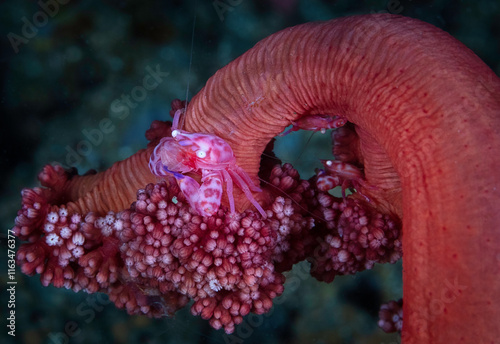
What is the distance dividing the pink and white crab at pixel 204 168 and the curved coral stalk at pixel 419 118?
183 millimetres

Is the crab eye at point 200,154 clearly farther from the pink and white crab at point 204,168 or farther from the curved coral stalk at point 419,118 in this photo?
the curved coral stalk at point 419,118

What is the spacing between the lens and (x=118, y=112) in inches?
A: 189

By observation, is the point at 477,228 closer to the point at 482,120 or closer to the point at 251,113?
the point at 482,120

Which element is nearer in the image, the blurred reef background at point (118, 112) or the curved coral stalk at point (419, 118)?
the curved coral stalk at point (419, 118)

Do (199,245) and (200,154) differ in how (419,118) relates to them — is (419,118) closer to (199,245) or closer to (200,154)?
(200,154)

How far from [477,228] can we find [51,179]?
3656 mm

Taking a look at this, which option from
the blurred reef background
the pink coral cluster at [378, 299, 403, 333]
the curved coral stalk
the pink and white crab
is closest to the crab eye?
the pink and white crab

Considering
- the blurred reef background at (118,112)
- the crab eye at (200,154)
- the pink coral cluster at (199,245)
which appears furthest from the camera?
the blurred reef background at (118,112)

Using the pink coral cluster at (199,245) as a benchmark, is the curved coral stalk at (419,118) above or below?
above

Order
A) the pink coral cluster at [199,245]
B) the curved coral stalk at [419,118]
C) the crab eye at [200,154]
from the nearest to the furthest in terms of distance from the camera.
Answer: the curved coral stalk at [419,118], the pink coral cluster at [199,245], the crab eye at [200,154]

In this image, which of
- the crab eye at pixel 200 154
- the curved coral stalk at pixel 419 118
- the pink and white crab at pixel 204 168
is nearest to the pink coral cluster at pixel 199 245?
the pink and white crab at pixel 204 168

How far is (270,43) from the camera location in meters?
2.94

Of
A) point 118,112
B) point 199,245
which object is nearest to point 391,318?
point 199,245

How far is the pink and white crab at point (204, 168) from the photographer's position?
3.07m
